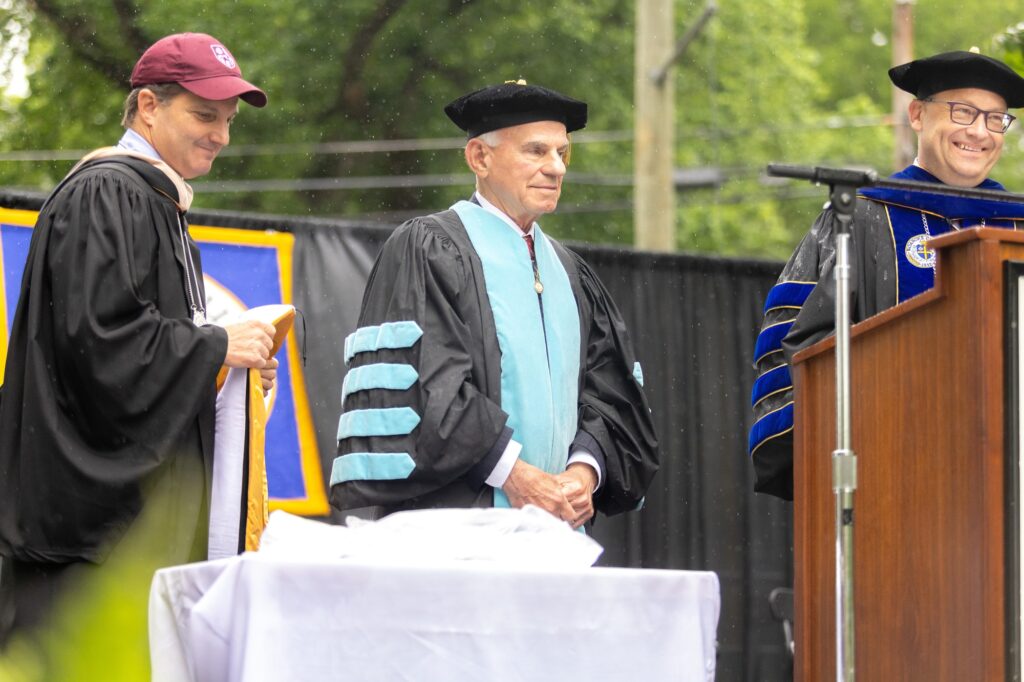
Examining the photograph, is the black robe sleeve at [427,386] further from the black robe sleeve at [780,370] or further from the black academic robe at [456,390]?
the black robe sleeve at [780,370]

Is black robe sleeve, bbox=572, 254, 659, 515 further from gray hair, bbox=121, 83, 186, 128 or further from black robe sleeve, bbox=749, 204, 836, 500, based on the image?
gray hair, bbox=121, 83, 186, 128

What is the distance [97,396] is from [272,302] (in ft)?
8.42

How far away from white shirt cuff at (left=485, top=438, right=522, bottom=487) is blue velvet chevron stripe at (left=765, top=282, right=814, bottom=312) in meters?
0.81

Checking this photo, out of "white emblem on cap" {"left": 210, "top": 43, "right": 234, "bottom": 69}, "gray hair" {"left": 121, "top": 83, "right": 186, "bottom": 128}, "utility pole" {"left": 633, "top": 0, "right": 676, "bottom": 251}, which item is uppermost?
"utility pole" {"left": 633, "top": 0, "right": 676, "bottom": 251}

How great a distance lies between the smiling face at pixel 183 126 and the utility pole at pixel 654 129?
28.1ft

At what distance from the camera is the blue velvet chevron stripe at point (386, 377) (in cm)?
367

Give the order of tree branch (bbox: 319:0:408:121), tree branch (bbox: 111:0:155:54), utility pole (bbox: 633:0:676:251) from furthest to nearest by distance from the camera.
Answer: tree branch (bbox: 319:0:408:121)
tree branch (bbox: 111:0:155:54)
utility pole (bbox: 633:0:676:251)

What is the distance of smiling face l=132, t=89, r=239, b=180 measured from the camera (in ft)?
12.2

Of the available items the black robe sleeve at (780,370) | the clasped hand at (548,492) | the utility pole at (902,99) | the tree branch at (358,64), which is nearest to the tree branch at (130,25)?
the tree branch at (358,64)

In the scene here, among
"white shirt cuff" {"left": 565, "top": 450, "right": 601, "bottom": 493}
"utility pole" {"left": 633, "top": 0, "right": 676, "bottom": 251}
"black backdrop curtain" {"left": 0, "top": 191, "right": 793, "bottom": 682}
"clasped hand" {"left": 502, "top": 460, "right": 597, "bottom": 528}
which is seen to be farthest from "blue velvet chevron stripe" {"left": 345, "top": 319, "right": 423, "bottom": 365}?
"utility pole" {"left": 633, "top": 0, "right": 676, "bottom": 251}

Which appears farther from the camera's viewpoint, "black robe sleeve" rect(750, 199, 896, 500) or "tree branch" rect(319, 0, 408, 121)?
"tree branch" rect(319, 0, 408, 121)

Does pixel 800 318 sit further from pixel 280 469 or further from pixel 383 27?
pixel 383 27

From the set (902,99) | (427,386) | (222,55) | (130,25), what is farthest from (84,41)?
(427,386)

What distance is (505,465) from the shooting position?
3668 millimetres
